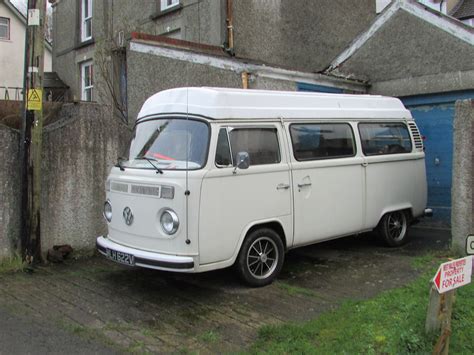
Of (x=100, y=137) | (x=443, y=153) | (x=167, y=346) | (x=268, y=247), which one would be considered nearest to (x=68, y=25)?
(x=100, y=137)

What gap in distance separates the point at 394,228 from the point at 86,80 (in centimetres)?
1472

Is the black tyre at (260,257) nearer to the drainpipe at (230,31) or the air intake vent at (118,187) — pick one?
the air intake vent at (118,187)

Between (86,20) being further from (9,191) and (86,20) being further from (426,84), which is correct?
(9,191)

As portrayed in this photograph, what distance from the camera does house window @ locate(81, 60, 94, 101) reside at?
19.0 m

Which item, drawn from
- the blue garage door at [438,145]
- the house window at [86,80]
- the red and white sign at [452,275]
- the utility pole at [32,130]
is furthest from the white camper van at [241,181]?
the house window at [86,80]

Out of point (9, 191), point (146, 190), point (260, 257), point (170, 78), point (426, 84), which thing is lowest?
point (260, 257)

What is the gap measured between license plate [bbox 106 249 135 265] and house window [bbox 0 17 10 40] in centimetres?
3180

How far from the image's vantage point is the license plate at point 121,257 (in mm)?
5630

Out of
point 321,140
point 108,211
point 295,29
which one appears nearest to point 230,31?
point 295,29

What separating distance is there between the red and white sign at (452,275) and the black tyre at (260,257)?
7.90 ft

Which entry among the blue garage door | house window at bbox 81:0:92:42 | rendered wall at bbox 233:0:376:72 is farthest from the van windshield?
house window at bbox 81:0:92:42

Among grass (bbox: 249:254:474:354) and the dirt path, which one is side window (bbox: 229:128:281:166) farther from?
grass (bbox: 249:254:474:354)

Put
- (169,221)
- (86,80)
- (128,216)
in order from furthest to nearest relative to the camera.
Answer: (86,80) → (128,216) → (169,221)

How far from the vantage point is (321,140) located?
682cm
